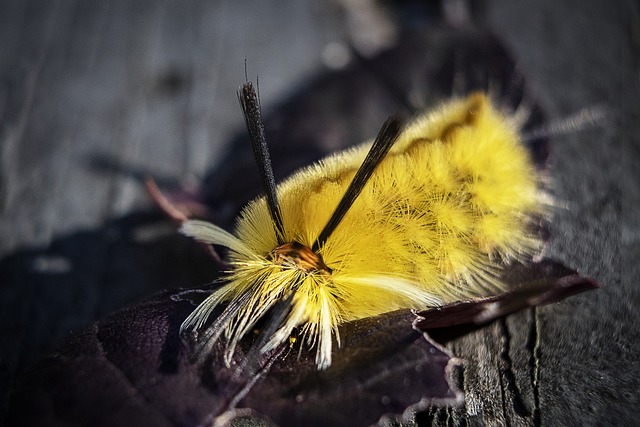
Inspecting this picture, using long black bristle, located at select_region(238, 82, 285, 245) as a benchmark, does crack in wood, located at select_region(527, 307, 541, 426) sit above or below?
below

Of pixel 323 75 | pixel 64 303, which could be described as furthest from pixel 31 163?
pixel 323 75

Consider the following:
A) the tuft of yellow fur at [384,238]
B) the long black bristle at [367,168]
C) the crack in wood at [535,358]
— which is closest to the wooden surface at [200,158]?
the crack in wood at [535,358]

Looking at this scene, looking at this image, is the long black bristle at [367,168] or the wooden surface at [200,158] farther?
the wooden surface at [200,158]

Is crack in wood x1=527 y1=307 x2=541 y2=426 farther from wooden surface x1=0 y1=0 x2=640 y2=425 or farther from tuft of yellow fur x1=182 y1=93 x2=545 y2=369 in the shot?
tuft of yellow fur x1=182 y1=93 x2=545 y2=369

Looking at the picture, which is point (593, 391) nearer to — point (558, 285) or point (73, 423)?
point (558, 285)

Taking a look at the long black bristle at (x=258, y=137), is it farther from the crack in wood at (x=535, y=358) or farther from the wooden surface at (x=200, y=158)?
the crack in wood at (x=535, y=358)

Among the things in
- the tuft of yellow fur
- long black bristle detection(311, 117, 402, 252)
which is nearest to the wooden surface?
the tuft of yellow fur
